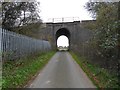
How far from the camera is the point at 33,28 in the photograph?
37531 mm

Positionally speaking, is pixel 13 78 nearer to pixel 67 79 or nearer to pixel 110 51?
pixel 67 79

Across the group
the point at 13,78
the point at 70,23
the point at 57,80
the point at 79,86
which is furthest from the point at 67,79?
the point at 70,23

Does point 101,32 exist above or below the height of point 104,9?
below

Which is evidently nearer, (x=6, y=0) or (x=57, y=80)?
(x=57, y=80)

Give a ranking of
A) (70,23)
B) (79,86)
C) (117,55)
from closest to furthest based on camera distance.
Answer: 1. (79,86)
2. (117,55)
3. (70,23)

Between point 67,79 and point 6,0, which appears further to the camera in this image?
point 6,0

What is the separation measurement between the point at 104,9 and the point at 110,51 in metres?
3.85

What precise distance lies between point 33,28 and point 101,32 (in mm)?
22103

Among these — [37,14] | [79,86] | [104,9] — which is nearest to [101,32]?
Result: [104,9]

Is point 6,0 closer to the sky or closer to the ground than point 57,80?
closer to the sky

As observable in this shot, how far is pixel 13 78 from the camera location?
12344 millimetres

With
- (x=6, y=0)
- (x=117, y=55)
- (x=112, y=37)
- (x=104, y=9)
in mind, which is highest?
(x=6, y=0)

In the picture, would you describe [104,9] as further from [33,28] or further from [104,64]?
[33,28]

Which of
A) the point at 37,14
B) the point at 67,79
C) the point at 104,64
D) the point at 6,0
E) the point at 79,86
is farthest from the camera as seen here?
the point at 37,14
